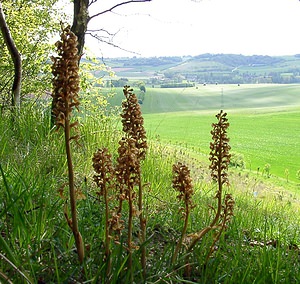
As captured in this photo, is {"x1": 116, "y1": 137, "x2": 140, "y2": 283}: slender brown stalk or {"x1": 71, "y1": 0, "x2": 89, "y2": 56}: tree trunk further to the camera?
{"x1": 71, "y1": 0, "x2": 89, "y2": 56}: tree trunk

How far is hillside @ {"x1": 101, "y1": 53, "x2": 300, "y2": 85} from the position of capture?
58.2 feet

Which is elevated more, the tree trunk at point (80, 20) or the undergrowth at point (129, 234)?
the tree trunk at point (80, 20)

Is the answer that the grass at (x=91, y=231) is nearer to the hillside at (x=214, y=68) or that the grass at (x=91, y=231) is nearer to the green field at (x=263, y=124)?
the hillside at (x=214, y=68)

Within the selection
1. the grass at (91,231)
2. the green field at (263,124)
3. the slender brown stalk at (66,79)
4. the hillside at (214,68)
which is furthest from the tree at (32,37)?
the green field at (263,124)

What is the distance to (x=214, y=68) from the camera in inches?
1005

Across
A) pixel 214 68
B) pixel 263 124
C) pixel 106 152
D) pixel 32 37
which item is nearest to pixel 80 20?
pixel 106 152

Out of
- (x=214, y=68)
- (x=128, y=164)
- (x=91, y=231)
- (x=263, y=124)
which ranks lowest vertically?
(x=263, y=124)

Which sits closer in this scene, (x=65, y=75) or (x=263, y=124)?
(x=65, y=75)

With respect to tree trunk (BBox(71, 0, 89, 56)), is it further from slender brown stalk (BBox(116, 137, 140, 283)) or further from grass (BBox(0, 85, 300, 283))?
slender brown stalk (BBox(116, 137, 140, 283))

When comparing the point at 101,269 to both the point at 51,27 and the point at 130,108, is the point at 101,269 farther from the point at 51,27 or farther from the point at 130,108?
the point at 51,27

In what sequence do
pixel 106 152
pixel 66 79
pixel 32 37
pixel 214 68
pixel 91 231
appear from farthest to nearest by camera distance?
pixel 214 68
pixel 32 37
pixel 91 231
pixel 106 152
pixel 66 79

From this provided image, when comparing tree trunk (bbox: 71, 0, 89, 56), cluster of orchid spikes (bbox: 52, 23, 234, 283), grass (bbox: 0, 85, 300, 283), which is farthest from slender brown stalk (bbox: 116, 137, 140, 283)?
tree trunk (bbox: 71, 0, 89, 56)

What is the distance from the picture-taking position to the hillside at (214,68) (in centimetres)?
1774

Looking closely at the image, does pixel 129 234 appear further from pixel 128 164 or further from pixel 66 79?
pixel 66 79
